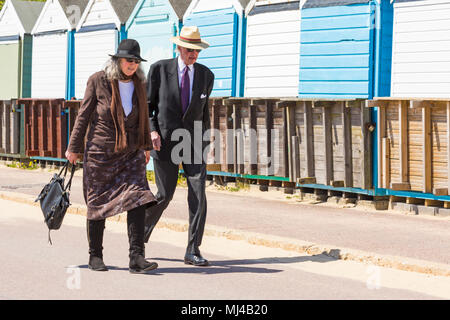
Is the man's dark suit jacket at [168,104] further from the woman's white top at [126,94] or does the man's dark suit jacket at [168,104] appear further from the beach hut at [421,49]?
the beach hut at [421,49]

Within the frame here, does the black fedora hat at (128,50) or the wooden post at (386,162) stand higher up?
the black fedora hat at (128,50)

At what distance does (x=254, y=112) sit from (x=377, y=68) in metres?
2.69

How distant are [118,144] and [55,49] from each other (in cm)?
1339

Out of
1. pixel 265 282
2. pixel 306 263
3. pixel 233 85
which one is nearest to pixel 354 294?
pixel 265 282

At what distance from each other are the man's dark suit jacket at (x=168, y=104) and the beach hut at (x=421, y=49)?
447 cm

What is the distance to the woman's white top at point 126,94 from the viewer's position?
7.70m

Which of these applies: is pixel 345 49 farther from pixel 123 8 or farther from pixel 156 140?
pixel 123 8

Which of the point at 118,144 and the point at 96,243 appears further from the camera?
the point at 96,243

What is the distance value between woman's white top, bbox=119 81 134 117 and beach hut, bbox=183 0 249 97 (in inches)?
295

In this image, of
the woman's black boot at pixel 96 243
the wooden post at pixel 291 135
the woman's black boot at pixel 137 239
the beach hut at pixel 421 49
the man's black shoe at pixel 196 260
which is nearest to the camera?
the woman's black boot at pixel 137 239

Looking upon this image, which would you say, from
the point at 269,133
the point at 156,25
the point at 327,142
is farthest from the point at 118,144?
the point at 156,25

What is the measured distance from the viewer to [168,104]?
8195 mm

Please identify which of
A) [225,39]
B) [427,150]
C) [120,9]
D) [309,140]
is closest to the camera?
[427,150]

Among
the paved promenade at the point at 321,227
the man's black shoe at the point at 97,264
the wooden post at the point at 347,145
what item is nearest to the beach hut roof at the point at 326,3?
the wooden post at the point at 347,145
